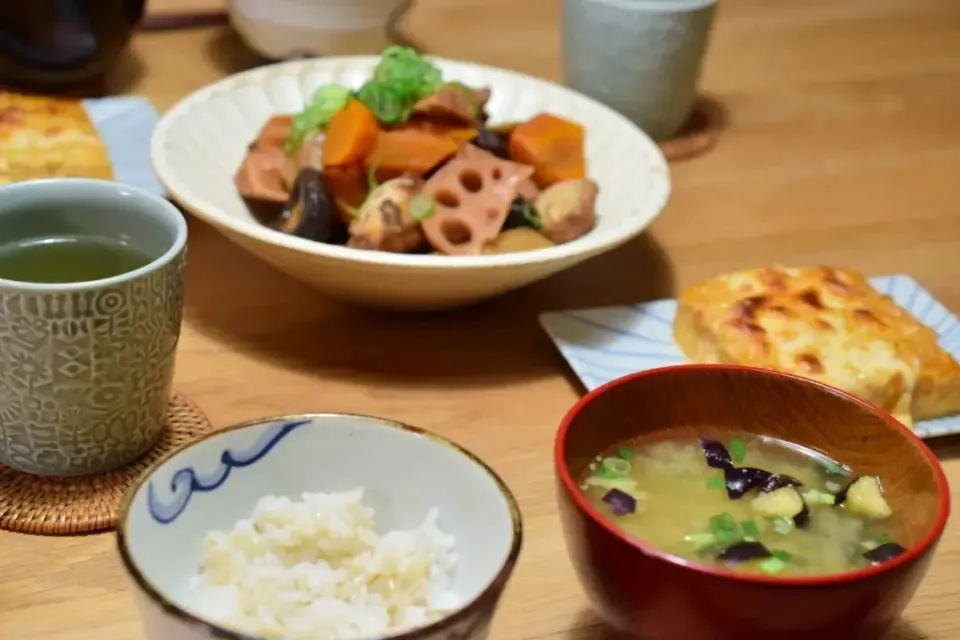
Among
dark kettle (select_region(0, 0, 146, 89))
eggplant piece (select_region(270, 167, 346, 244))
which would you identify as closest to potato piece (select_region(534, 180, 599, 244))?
eggplant piece (select_region(270, 167, 346, 244))

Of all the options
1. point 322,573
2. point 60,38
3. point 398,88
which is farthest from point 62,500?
point 60,38

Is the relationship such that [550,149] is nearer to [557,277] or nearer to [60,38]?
[557,277]

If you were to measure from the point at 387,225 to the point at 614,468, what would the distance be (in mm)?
425

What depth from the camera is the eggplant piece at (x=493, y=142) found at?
1.26 meters

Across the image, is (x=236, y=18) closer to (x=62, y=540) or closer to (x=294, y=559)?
(x=62, y=540)

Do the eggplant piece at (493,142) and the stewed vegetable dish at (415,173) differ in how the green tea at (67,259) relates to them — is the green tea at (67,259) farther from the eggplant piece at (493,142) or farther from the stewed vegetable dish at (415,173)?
the eggplant piece at (493,142)

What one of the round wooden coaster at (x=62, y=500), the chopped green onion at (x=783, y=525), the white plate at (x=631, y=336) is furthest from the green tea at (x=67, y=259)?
the chopped green onion at (x=783, y=525)

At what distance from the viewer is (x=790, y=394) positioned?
79 cm

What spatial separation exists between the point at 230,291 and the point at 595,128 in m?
0.50

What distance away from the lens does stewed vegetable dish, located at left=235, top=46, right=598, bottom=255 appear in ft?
3.71

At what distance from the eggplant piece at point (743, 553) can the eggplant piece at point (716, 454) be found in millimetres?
86

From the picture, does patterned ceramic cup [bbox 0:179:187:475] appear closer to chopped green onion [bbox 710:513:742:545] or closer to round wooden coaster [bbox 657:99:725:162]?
chopped green onion [bbox 710:513:742:545]

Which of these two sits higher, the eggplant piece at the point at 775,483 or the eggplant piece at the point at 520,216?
the eggplant piece at the point at 775,483

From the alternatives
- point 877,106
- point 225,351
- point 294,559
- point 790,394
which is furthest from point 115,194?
point 877,106
